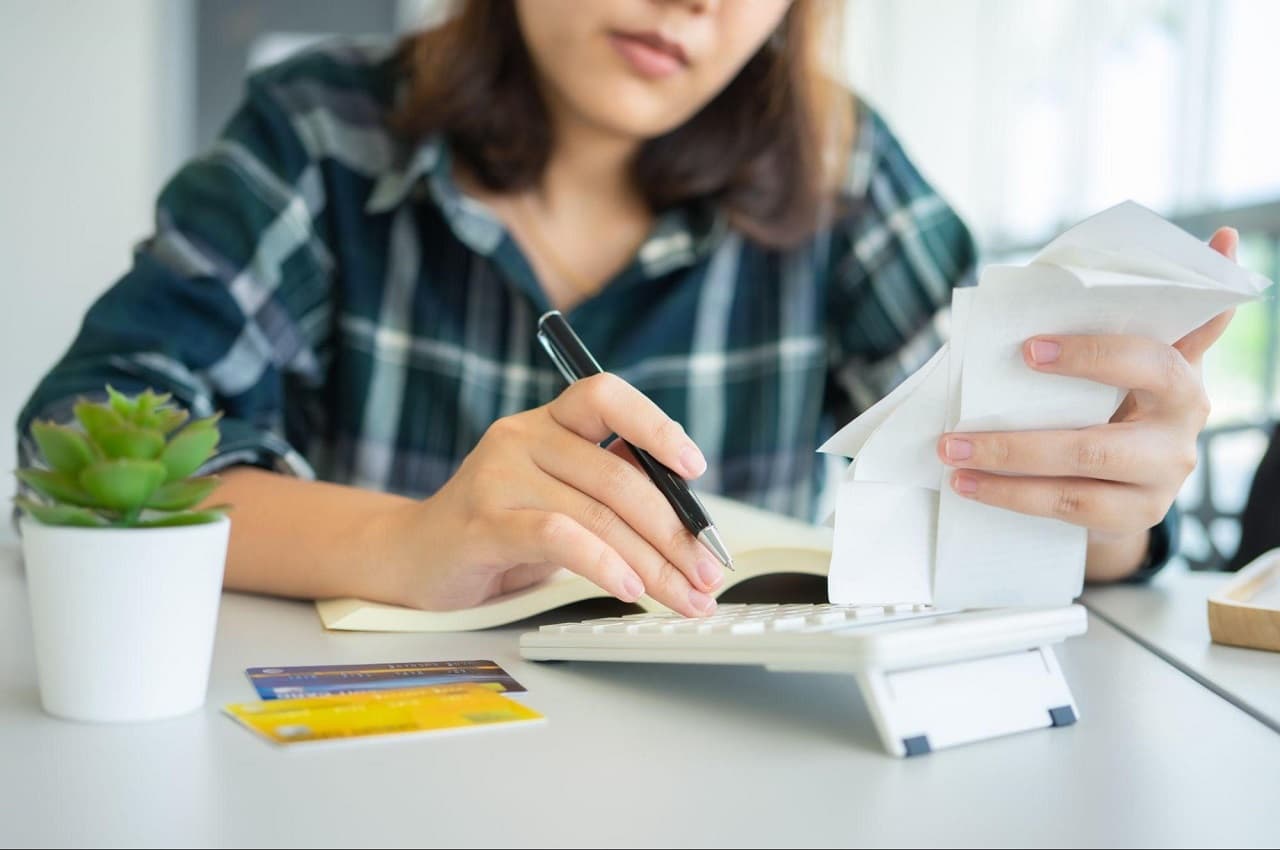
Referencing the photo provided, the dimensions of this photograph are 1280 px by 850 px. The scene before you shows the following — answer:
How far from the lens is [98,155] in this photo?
137 inches

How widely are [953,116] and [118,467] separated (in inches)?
162

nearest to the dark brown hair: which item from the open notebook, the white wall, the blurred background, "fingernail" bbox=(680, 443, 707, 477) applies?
the open notebook

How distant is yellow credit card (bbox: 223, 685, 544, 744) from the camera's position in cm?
49

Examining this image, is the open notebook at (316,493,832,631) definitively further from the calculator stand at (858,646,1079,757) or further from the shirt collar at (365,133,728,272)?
the shirt collar at (365,133,728,272)

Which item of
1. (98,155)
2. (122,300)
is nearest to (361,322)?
(122,300)

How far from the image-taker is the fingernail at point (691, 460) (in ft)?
2.03

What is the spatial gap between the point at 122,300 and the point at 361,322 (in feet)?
0.85

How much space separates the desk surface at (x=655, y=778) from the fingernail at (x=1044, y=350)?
164 mm

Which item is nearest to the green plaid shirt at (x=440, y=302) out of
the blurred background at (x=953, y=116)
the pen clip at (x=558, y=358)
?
the pen clip at (x=558, y=358)

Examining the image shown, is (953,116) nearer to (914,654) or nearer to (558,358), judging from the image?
(558,358)

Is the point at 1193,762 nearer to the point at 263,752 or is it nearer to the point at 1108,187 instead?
the point at 263,752

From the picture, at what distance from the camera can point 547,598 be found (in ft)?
2.37

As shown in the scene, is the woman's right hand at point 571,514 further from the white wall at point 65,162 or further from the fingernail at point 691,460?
the white wall at point 65,162

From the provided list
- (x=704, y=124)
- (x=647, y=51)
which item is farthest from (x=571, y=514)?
(x=704, y=124)
